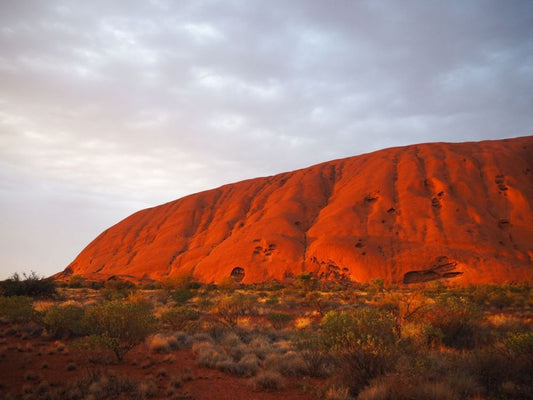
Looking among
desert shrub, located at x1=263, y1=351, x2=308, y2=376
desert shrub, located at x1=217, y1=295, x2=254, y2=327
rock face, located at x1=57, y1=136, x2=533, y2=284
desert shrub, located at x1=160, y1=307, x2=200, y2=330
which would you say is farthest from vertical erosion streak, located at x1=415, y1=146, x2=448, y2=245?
desert shrub, located at x1=263, y1=351, x2=308, y2=376

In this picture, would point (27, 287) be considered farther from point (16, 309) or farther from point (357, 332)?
point (357, 332)

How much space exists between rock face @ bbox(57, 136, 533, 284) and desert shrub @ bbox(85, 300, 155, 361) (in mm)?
22655

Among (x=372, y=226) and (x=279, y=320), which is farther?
(x=372, y=226)

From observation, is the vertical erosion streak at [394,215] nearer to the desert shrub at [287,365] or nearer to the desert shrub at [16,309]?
the desert shrub at [287,365]

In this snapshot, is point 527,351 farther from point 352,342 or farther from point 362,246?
point 362,246

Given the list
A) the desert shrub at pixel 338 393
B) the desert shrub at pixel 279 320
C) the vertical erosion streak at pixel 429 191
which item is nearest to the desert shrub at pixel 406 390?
the desert shrub at pixel 338 393

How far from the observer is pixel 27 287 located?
19.0 metres

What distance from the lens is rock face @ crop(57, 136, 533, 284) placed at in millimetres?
34688

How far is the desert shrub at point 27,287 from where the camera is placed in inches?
712

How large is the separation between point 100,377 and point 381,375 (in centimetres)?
589

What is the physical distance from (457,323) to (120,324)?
10.1 m

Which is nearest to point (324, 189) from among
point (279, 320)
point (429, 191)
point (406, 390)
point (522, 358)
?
point (429, 191)

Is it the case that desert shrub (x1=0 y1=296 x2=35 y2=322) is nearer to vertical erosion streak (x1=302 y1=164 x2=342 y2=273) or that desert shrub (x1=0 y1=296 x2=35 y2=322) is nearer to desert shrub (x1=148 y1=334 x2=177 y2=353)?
desert shrub (x1=148 y1=334 x2=177 y2=353)

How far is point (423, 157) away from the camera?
167 feet
